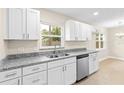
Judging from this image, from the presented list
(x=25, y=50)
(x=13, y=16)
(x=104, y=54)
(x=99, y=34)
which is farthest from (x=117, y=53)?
(x=13, y=16)

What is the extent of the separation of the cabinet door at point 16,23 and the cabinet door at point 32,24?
136 millimetres

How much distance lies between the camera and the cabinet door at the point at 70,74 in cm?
321

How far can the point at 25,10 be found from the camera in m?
2.64

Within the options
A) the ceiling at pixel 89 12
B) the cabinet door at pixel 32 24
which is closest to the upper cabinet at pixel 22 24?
the cabinet door at pixel 32 24

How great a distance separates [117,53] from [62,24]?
5948 mm

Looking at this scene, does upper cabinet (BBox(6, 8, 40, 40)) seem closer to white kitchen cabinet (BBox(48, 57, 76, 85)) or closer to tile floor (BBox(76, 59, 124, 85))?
white kitchen cabinet (BBox(48, 57, 76, 85))

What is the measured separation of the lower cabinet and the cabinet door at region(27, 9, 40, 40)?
94 cm

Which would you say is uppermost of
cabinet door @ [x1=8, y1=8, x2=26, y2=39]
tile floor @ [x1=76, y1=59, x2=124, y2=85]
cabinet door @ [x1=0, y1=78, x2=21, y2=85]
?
cabinet door @ [x1=8, y1=8, x2=26, y2=39]

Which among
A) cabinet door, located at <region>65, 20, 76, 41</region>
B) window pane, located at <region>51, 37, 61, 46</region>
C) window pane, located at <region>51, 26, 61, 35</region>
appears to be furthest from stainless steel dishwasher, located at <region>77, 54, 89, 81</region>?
window pane, located at <region>51, 26, 61, 35</region>

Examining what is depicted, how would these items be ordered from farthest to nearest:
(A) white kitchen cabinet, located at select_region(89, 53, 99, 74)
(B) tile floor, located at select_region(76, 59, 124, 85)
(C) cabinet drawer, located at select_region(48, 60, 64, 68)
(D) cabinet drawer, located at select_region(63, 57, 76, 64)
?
(A) white kitchen cabinet, located at select_region(89, 53, 99, 74) < (B) tile floor, located at select_region(76, 59, 124, 85) < (D) cabinet drawer, located at select_region(63, 57, 76, 64) < (C) cabinet drawer, located at select_region(48, 60, 64, 68)

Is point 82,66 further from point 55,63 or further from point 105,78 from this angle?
point 55,63

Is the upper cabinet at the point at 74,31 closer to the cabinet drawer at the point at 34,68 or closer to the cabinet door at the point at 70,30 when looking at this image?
the cabinet door at the point at 70,30

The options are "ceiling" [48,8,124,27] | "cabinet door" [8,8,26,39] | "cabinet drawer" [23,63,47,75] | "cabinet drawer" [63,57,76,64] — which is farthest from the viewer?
"ceiling" [48,8,124,27]

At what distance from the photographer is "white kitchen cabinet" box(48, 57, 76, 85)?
2744 mm
